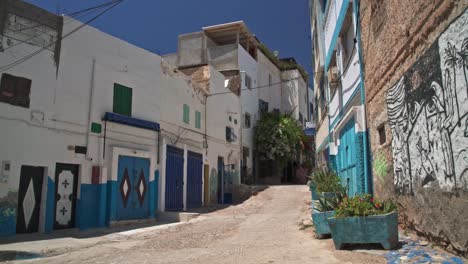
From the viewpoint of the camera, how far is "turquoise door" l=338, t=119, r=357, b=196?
1171cm

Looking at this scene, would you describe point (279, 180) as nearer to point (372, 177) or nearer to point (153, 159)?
point (153, 159)

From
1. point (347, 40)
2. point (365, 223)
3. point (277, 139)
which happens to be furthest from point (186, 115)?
point (365, 223)

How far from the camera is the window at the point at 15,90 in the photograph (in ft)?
34.9

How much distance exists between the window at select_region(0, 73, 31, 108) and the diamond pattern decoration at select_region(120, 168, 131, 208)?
14.8ft

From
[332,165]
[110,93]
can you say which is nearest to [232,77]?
[332,165]

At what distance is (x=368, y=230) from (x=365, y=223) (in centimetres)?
13

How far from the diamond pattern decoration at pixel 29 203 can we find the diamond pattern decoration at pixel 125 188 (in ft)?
11.3

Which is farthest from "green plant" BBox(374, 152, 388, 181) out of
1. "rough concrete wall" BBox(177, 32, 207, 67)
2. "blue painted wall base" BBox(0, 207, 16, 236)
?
"rough concrete wall" BBox(177, 32, 207, 67)

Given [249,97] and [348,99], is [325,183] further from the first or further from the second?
[249,97]

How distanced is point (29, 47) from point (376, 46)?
9.56 m

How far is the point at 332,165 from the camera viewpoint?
59.6 ft

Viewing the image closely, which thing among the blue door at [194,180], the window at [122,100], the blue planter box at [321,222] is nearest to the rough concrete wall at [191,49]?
the blue door at [194,180]

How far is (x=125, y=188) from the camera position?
14531 mm

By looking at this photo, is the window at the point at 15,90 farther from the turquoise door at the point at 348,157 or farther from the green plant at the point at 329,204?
the turquoise door at the point at 348,157
